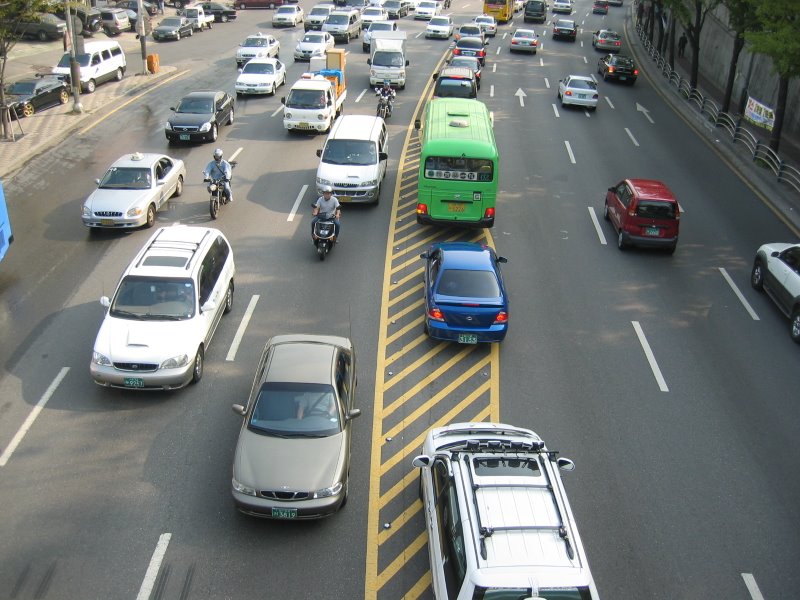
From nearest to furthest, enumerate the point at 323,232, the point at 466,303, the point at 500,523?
the point at 500,523
the point at 466,303
the point at 323,232

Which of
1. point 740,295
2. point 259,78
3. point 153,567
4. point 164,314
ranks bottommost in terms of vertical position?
→ point 740,295

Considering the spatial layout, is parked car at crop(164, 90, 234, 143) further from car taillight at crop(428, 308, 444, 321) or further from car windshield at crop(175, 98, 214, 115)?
car taillight at crop(428, 308, 444, 321)

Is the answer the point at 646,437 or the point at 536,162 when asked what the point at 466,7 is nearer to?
the point at 536,162

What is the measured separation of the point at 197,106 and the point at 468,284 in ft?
55.9

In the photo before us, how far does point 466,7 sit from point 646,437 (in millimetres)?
65447

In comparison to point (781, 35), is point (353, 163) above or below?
below

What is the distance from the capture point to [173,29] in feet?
167

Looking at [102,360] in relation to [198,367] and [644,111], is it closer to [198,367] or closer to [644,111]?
[198,367]

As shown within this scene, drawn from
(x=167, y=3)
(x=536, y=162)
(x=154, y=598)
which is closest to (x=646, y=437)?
(x=154, y=598)

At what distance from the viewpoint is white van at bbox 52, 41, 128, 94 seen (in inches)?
1361

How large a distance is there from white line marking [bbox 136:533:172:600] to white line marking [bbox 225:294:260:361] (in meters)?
4.78

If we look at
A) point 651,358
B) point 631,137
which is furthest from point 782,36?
point 651,358

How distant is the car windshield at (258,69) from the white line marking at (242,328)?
69.2ft

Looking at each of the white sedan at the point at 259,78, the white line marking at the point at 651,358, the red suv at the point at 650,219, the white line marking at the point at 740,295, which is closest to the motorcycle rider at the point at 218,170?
the red suv at the point at 650,219
